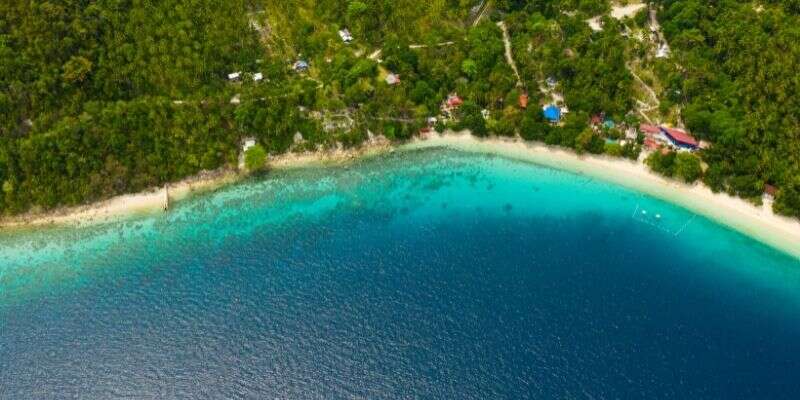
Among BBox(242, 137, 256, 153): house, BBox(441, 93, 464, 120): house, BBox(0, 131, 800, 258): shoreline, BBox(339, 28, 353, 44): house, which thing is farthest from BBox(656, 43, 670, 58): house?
BBox(242, 137, 256, 153): house

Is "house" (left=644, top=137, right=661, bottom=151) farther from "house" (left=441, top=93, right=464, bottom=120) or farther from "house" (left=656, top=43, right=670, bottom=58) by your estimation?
"house" (left=441, top=93, right=464, bottom=120)

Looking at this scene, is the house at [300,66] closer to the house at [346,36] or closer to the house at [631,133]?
the house at [346,36]

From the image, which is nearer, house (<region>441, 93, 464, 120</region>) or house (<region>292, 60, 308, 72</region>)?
house (<region>441, 93, 464, 120</region>)

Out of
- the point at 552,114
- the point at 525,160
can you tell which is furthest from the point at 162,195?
the point at 552,114

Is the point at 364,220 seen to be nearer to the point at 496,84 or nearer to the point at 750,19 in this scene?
the point at 496,84

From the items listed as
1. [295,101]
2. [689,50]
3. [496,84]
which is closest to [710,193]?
[689,50]

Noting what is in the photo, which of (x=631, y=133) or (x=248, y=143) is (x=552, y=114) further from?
(x=248, y=143)

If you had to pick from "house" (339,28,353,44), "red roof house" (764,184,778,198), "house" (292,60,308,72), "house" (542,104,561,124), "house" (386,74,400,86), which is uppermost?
"house" (339,28,353,44)

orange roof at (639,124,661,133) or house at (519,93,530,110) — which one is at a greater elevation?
A: house at (519,93,530,110)
